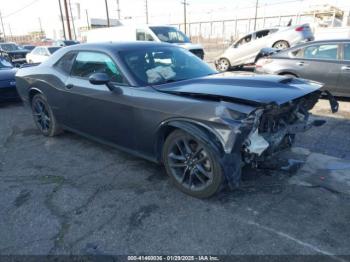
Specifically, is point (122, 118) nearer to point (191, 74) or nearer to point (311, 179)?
point (191, 74)

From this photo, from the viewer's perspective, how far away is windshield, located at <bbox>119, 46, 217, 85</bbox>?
11.7ft

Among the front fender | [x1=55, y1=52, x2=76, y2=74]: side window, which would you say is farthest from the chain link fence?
the front fender

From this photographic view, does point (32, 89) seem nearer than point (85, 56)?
No

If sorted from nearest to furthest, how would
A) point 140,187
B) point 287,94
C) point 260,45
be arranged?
point 287,94 → point 140,187 → point 260,45

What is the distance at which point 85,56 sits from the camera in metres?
4.19

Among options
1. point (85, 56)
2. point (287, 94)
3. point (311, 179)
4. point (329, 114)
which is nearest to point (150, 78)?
point (85, 56)

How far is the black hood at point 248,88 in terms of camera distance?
2760mm

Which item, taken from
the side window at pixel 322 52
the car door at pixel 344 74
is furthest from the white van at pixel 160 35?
the car door at pixel 344 74

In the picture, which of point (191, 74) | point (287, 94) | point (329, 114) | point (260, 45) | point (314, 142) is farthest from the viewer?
point (260, 45)

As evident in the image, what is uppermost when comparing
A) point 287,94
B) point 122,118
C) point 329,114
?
point 287,94

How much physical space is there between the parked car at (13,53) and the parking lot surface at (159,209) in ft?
55.8

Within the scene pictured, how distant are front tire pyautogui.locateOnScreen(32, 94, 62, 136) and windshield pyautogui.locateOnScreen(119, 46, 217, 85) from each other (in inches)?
80.5

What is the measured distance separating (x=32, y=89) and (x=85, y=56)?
1.63 m

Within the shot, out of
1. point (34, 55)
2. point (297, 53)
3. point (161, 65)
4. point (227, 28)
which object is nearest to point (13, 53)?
point (34, 55)
